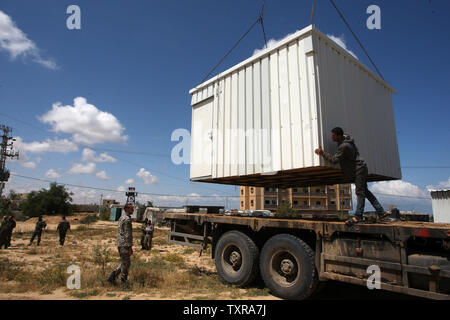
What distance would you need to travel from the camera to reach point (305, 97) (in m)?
4.86

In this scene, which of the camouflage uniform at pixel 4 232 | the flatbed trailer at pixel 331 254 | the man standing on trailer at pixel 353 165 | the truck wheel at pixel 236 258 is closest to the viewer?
the flatbed trailer at pixel 331 254

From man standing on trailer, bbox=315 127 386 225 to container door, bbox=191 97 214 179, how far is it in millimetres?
3166

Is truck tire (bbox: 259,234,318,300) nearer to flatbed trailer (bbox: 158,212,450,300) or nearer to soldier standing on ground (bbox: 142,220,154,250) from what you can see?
flatbed trailer (bbox: 158,212,450,300)

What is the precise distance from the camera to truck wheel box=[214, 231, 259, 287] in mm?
5359

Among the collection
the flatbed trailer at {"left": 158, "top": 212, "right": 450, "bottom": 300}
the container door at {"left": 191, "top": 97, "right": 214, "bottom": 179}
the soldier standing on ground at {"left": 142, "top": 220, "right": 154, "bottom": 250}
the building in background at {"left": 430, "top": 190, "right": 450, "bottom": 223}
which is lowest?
the soldier standing on ground at {"left": 142, "top": 220, "right": 154, "bottom": 250}

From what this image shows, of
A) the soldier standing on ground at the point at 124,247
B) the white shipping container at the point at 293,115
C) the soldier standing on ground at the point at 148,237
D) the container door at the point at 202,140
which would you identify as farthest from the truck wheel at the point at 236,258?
the soldier standing on ground at the point at 148,237

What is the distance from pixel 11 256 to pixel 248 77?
10.2 meters

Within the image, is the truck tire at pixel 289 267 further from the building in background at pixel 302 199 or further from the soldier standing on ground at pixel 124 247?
the building in background at pixel 302 199

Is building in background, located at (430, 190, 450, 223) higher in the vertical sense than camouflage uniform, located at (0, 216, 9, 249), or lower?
higher

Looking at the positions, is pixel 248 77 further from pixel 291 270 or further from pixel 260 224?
pixel 291 270

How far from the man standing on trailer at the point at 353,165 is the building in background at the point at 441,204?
16.5 metres

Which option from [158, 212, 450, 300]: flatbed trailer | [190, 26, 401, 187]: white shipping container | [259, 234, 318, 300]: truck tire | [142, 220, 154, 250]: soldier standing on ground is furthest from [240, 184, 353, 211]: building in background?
[259, 234, 318, 300]: truck tire

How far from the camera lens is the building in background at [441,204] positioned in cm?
1656
